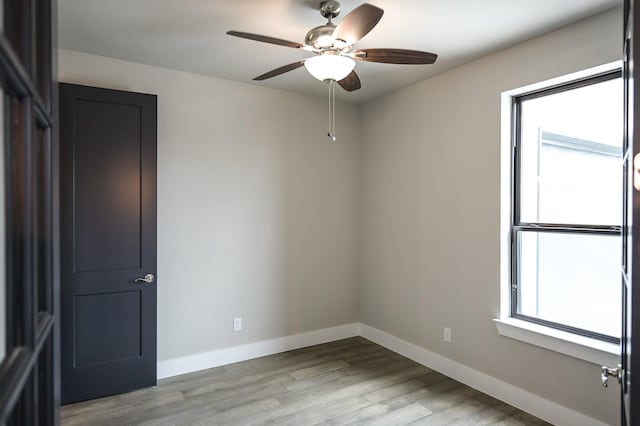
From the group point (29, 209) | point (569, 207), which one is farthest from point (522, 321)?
point (29, 209)

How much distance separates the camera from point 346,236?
432 cm

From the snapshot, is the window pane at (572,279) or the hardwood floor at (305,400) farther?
the hardwood floor at (305,400)

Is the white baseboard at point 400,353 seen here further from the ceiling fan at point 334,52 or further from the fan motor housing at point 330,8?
Answer: the fan motor housing at point 330,8

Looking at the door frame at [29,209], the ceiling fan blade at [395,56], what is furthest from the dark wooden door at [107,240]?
the door frame at [29,209]

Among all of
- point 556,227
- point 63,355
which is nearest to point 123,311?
point 63,355

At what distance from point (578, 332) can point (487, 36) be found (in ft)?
6.82

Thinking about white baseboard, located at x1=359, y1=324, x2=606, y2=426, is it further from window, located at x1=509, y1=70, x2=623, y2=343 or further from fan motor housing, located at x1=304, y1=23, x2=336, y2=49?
fan motor housing, located at x1=304, y1=23, x2=336, y2=49

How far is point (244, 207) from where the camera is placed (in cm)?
366

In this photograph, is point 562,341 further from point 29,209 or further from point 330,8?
point 29,209

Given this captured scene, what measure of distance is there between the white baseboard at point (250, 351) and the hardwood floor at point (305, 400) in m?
0.08

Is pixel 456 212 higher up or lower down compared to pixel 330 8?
lower down

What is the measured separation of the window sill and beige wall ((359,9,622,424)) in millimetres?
69

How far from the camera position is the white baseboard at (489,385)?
98.3 inches

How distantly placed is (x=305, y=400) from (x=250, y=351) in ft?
3.18
